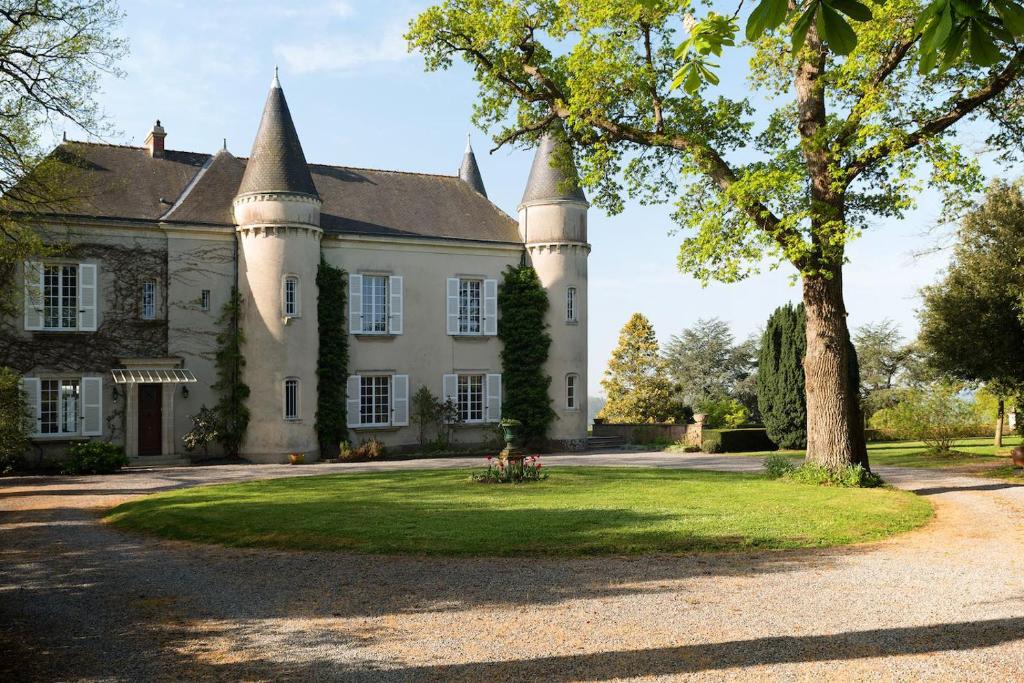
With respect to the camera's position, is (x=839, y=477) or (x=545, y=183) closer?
(x=839, y=477)

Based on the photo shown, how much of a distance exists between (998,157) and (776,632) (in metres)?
13.8

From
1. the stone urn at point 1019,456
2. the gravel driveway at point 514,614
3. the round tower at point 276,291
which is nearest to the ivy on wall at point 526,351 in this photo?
the round tower at point 276,291

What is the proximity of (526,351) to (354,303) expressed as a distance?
5.98m

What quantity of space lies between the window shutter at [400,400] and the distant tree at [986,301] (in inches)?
604

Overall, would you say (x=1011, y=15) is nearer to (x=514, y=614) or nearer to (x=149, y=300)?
(x=514, y=614)

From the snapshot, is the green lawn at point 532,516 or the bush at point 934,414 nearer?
the green lawn at point 532,516

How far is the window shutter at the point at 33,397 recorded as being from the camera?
21920 millimetres

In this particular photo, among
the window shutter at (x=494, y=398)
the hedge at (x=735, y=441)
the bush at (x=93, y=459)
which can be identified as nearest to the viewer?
the bush at (x=93, y=459)

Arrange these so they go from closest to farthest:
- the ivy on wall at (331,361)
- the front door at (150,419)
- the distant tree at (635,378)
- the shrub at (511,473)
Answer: the shrub at (511,473) < the front door at (150,419) < the ivy on wall at (331,361) < the distant tree at (635,378)

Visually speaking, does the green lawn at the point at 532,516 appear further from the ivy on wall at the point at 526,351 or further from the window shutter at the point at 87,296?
the ivy on wall at the point at 526,351

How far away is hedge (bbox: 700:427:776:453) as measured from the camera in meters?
27.2

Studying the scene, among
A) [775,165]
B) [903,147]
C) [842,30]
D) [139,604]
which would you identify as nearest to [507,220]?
[775,165]

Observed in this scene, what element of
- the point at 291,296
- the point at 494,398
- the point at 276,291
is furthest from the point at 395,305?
the point at 494,398

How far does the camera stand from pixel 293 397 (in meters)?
24.5
